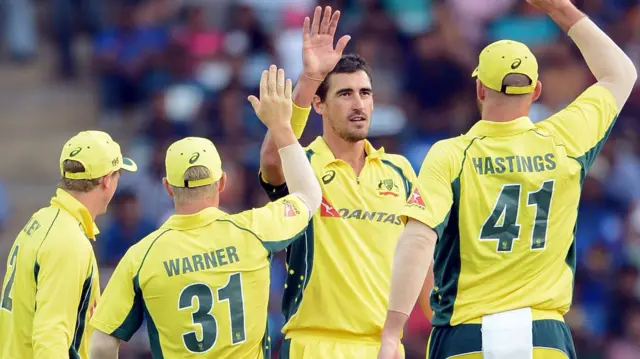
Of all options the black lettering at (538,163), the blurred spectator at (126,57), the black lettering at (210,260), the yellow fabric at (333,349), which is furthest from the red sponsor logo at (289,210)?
the blurred spectator at (126,57)

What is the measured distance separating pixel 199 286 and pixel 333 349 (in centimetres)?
118

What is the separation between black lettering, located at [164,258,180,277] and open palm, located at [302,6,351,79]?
1.52m

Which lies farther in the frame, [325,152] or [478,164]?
[325,152]

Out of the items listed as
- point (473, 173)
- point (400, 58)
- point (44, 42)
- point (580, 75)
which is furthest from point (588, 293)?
point (44, 42)

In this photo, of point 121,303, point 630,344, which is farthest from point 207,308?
point 630,344

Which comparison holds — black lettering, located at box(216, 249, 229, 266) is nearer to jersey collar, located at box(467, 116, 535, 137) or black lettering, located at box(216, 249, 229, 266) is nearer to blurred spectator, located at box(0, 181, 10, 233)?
jersey collar, located at box(467, 116, 535, 137)

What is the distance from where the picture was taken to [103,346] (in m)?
7.26

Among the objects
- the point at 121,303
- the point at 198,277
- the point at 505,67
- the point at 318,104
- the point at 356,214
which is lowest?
the point at 121,303

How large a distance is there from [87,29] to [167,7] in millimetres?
1234

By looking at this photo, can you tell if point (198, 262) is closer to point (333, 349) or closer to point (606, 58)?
point (333, 349)

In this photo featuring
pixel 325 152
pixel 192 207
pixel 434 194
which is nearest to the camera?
pixel 434 194

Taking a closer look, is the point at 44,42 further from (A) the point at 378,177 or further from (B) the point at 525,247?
(B) the point at 525,247

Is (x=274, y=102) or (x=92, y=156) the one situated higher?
(x=274, y=102)

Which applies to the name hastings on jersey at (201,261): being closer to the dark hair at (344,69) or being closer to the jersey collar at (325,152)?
the jersey collar at (325,152)
